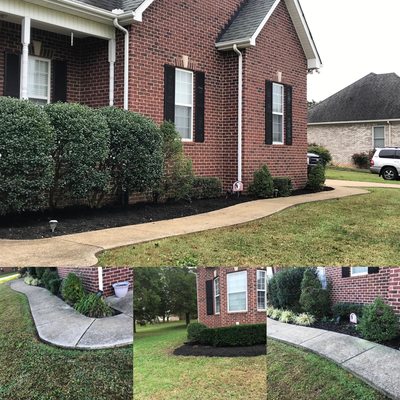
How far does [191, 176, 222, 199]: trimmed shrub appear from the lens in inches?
505

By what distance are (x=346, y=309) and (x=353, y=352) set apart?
43 cm

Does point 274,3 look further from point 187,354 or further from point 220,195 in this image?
point 187,354

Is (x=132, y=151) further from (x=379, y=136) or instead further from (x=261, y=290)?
(x=379, y=136)

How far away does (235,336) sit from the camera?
504 cm

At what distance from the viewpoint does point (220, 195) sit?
45.0 feet

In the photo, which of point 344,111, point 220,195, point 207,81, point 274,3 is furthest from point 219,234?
point 344,111

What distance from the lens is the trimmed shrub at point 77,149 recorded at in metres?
9.02

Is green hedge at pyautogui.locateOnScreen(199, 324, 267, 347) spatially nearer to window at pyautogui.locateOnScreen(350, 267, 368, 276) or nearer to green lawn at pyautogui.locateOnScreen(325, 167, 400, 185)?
window at pyautogui.locateOnScreen(350, 267, 368, 276)

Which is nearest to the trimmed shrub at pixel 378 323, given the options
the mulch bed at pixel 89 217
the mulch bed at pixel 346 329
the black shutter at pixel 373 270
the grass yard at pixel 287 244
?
the mulch bed at pixel 346 329

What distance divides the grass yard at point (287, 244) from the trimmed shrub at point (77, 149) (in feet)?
7.13

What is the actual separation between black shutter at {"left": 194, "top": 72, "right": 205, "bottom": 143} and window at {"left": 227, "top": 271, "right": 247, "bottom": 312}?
8.58 meters

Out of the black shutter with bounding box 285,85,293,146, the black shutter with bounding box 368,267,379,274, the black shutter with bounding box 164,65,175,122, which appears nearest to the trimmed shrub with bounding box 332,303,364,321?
the black shutter with bounding box 368,267,379,274

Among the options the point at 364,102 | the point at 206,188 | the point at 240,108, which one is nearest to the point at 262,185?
the point at 206,188

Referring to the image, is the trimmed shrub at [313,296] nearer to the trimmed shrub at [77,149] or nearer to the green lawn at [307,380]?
the green lawn at [307,380]
